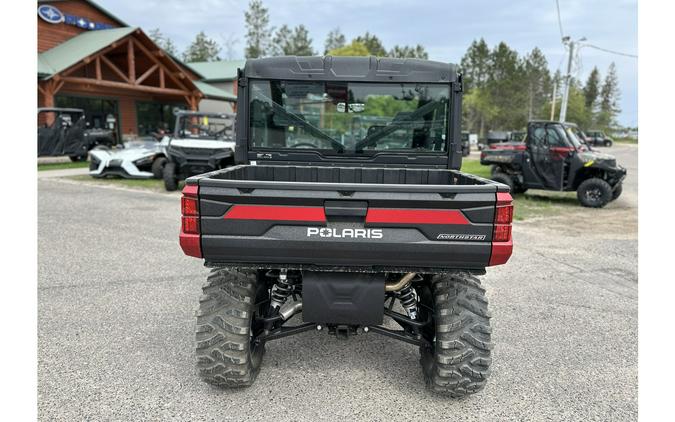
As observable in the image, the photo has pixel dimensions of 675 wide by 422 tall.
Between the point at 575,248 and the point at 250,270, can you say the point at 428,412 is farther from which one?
the point at 575,248

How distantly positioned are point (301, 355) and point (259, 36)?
197ft

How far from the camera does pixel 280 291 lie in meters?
3.12

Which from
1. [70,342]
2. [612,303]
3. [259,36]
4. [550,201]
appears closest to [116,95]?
[550,201]

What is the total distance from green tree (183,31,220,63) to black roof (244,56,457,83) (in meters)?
68.7

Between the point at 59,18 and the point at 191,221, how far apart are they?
24.8 meters

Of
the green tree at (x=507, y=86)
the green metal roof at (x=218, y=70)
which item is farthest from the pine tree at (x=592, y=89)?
the green metal roof at (x=218, y=70)

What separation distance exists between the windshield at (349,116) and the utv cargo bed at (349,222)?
1.78m

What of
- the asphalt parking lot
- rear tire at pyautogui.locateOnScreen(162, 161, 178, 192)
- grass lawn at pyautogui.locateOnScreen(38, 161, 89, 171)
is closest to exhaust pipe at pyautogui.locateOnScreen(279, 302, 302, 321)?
the asphalt parking lot

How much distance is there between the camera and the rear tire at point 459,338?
2.84m

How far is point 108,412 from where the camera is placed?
2830 mm

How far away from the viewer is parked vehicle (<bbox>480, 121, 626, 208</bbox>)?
1081 cm

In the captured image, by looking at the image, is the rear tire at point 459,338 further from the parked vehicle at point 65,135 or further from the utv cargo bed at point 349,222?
the parked vehicle at point 65,135

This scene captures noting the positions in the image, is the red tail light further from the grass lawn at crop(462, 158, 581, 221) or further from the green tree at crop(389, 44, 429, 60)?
the green tree at crop(389, 44, 429, 60)

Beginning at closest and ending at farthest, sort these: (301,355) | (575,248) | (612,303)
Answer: (301,355) → (612,303) → (575,248)
